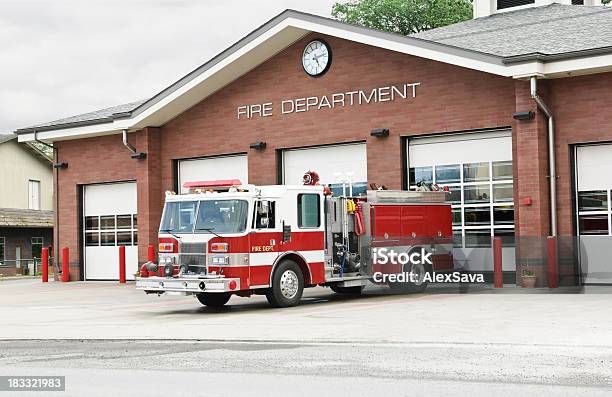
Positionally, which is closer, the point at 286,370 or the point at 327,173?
the point at 286,370

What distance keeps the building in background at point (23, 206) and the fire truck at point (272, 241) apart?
32.5 meters

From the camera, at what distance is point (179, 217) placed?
1909 centimetres

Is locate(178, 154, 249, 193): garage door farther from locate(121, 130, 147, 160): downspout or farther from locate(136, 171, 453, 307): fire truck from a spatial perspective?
locate(136, 171, 453, 307): fire truck

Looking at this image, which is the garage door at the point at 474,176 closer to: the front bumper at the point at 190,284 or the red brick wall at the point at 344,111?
the red brick wall at the point at 344,111

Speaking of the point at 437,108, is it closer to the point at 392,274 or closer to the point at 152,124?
the point at 392,274

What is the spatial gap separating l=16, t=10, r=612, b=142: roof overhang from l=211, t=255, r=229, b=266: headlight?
8530mm

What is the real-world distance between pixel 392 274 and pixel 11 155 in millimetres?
39426

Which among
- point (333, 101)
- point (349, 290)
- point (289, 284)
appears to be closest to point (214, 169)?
point (333, 101)

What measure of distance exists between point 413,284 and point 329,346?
9.37 meters

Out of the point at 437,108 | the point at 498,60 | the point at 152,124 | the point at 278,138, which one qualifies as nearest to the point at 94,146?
the point at 152,124

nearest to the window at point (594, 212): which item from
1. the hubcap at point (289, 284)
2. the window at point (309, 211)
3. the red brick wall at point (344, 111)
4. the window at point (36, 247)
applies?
the red brick wall at point (344, 111)

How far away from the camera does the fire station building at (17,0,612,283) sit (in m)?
22.4

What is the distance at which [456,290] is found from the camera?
2180 centimetres

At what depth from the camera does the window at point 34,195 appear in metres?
56.9
